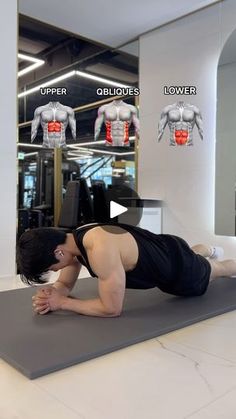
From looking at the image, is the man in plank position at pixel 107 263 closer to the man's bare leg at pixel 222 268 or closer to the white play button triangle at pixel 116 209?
the man's bare leg at pixel 222 268

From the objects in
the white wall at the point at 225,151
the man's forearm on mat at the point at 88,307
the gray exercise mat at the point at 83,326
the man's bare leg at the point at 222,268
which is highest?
the white wall at the point at 225,151

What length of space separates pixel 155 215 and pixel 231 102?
147 centimetres

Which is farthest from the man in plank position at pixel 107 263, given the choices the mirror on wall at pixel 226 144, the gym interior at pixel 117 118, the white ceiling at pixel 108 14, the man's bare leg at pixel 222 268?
the white ceiling at pixel 108 14

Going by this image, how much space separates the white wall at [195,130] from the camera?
3812 mm

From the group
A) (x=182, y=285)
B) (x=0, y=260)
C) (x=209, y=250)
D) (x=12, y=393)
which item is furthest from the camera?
(x=0, y=260)

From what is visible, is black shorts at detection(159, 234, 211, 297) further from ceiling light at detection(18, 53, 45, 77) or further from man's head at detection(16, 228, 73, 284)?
ceiling light at detection(18, 53, 45, 77)

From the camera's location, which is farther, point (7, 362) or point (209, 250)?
point (209, 250)

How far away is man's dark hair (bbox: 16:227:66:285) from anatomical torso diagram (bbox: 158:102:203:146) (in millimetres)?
2758

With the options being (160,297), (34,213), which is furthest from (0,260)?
(160,297)

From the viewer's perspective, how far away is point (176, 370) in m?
1.19

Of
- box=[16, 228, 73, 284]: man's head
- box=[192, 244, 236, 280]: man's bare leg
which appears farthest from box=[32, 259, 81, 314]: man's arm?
box=[192, 244, 236, 280]: man's bare leg

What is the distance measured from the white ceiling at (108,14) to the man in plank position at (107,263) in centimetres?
284

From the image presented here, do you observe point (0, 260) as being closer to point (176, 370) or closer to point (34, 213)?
point (34, 213)

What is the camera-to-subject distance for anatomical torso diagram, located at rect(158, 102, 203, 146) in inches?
154
